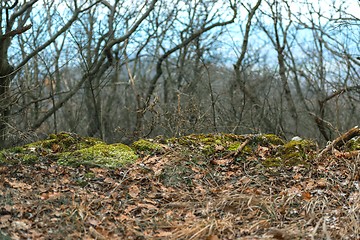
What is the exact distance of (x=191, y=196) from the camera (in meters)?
5.62

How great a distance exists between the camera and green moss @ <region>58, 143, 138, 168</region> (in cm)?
648

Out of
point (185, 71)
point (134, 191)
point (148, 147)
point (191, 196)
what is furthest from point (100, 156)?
point (185, 71)

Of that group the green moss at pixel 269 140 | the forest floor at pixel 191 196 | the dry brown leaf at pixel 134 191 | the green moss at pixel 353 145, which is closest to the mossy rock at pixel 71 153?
the forest floor at pixel 191 196

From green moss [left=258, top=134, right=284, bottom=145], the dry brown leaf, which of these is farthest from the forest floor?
green moss [left=258, top=134, right=284, bottom=145]

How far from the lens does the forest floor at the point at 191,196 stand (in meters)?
4.72

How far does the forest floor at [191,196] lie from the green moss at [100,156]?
125 millimetres

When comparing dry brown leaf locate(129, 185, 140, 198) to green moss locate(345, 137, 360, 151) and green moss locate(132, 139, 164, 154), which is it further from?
green moss locate(345, 137, 360, 151)

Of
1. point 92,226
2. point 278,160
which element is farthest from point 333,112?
point 92,226

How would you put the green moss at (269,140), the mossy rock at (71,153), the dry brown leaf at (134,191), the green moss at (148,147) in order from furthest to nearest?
1. the green moss at (269,140)
2. the green moss at (148,147)
3. the mossy rock at (71,153)
4. the dry brown leaf at (134,191)

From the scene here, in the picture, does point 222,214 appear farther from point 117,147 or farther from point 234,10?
point 234,10

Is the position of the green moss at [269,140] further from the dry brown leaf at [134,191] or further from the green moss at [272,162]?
the dry brown leaf at [134,191]

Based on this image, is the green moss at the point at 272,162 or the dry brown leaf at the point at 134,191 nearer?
the dry brown leaf at the point at 134,191

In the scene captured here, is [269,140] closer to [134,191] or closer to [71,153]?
[134,191]

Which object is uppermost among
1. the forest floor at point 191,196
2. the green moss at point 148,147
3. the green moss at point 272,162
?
the green moss at point 148,147
